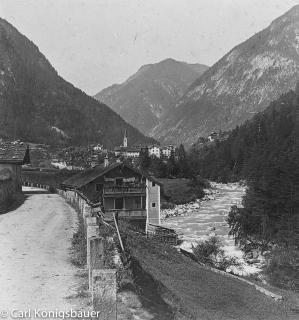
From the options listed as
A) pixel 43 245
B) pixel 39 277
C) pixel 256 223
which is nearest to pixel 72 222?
pixel 43 245

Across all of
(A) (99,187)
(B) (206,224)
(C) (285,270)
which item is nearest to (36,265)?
(C) (285,270)

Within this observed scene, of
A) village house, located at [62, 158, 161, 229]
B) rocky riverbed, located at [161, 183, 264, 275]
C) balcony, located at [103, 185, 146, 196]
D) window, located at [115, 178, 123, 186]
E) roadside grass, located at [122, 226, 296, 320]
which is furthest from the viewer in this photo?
window, located at [115, 178, 123, 186]

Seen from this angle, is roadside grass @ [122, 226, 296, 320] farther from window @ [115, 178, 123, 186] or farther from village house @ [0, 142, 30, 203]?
window @ [115, 178, 123, 186]

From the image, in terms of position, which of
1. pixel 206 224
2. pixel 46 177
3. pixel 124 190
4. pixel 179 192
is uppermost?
pixel 46 177

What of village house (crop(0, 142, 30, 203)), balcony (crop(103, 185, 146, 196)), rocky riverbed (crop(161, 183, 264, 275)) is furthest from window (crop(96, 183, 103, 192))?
rocky riverbed (crop(161, 183, 264, 275))

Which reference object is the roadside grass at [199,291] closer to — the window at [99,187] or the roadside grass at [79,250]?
the roadside grass at [79,250]

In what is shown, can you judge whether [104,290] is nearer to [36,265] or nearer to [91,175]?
[36,265]
